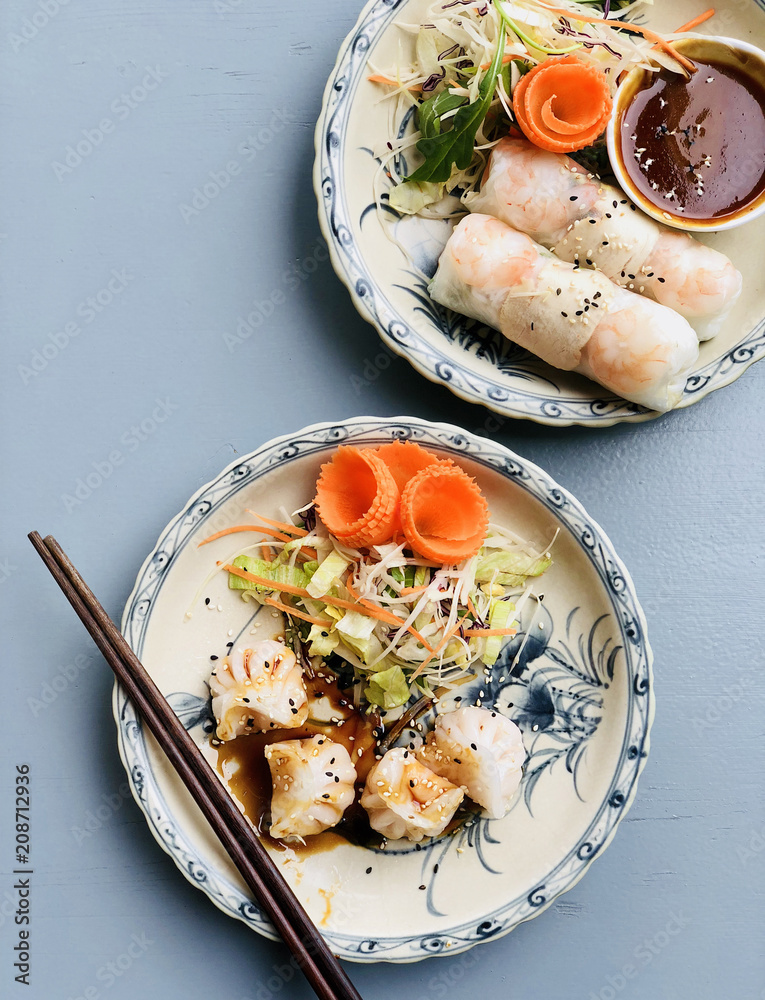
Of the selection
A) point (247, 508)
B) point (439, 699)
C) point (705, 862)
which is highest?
point (247, 508)

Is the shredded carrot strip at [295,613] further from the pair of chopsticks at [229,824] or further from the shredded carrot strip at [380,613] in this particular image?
the pair of chopsticks at [229,824]

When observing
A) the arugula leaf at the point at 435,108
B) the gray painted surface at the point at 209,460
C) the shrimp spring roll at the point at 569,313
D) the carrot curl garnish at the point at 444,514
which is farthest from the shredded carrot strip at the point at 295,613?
the arugula leaf at the point at 435,108

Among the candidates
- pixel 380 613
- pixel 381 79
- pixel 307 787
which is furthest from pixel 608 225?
pixel 307 787

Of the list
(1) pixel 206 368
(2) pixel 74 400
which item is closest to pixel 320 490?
(1) pixel 206 368

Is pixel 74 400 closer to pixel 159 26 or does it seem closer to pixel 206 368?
pixel 206 368

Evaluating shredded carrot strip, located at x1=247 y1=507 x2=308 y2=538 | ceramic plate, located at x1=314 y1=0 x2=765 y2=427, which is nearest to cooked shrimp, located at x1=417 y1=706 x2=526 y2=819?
shredded carrot strip, located at x1=247 y1=507 x2=308 y2=538

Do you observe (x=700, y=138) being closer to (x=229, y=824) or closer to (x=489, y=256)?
(x=489, y=256)
